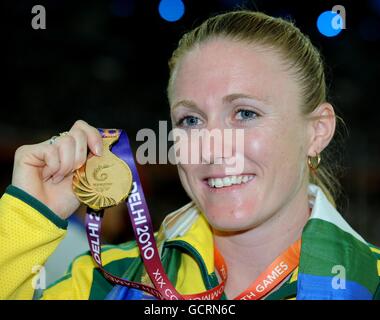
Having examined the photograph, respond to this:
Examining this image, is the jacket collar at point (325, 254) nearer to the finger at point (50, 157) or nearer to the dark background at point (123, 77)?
the finger at point (50, 157)

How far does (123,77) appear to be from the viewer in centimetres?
695

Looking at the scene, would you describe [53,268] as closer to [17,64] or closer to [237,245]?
[237,245]

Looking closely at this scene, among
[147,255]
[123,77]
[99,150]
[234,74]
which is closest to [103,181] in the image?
[99,150]

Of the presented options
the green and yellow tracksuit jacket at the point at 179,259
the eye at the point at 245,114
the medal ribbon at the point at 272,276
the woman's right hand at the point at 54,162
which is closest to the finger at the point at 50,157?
the woman's right hand at the point at 54,162

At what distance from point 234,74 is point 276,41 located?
8.2 inches

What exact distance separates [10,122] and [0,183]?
1627 millimetres

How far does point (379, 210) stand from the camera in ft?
19.4

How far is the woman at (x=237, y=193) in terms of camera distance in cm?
146

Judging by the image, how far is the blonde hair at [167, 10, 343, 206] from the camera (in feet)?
5.43

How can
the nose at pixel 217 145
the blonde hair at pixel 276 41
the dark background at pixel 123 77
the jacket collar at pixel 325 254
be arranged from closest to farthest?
the jacket collar at pixel 325 254 → the nose at pixel 217 145 → the blonde hair at pixel 276 41 → the dark background at pixel 123 77

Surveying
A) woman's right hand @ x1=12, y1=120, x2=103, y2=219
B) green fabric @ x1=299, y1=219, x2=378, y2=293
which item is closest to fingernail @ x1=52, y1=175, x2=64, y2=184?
woman's right hand @ x1=12, y1=120, x2=103, y2=219

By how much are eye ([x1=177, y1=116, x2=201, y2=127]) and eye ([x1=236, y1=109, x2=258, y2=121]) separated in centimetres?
14

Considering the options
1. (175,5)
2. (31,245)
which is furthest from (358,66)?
(31,245)

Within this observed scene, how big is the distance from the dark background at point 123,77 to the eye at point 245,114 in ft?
12.1
